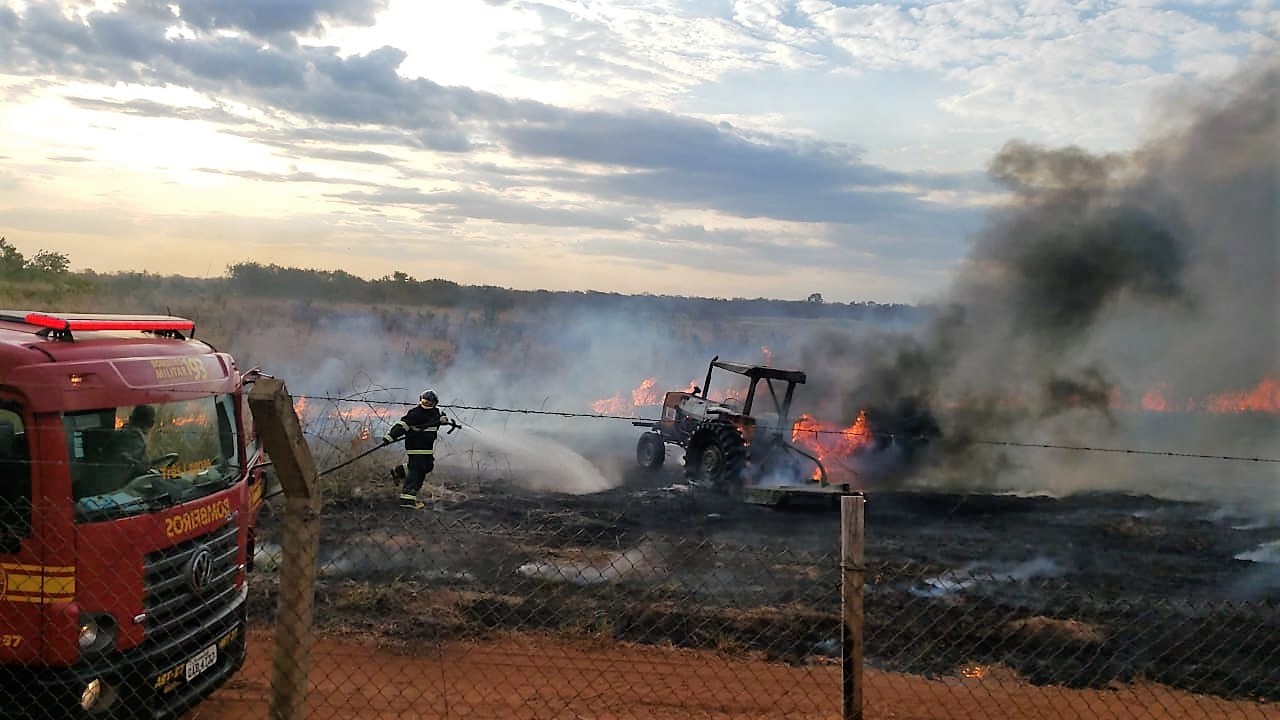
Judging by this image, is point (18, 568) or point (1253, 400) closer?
point (18, 568)

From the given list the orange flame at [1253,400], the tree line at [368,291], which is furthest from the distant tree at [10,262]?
the orange flame at [1253,400]

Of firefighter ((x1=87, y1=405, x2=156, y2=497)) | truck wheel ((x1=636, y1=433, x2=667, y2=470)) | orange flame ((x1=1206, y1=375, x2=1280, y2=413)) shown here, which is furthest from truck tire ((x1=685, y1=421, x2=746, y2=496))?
orange flame ((x1=1206, y1=375, x2=1280, y2=413))

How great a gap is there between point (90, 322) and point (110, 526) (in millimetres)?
1043

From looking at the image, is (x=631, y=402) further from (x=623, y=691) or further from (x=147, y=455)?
(x=147, y=455)

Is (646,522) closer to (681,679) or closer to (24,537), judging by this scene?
(681,679)

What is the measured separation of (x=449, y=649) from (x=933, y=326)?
16512 mm

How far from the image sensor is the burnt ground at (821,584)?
6.76m

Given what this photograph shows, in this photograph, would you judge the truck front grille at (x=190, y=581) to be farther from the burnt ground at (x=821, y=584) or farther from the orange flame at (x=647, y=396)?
the orange flame at (x=647, y=396)

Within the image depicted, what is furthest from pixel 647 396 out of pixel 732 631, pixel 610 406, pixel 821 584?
pixel 732 631

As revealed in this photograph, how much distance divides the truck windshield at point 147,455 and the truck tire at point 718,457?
30.9 feet

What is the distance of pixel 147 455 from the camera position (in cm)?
445

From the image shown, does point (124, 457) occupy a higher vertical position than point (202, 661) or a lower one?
higher

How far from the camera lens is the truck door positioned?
3777 mm

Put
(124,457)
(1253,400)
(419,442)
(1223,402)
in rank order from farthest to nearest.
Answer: (1223,402) < (1253,400) < (419,442) < (124,457)
